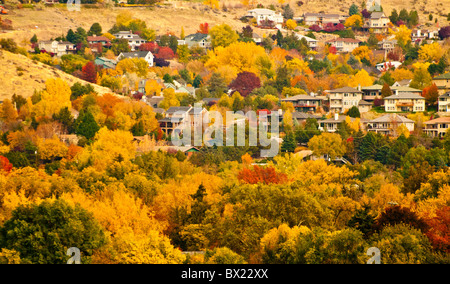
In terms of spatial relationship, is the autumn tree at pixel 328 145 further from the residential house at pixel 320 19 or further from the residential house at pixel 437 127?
the residential house at pixel 320 19

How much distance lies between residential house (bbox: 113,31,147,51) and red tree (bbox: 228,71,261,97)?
27947mm

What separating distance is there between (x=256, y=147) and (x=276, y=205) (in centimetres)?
3466

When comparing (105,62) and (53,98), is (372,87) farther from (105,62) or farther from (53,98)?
(53,98)

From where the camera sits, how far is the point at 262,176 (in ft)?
221

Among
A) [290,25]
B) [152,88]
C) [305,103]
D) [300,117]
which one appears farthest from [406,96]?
→ [290,25]

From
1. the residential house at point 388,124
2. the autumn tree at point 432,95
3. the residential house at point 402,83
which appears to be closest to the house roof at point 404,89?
the residential house at point 402,83

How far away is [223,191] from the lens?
5959cm

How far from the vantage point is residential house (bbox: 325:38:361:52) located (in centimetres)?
14462

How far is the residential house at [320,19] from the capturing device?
16675 centimetres

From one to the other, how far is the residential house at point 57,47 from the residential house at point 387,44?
46.2 meters

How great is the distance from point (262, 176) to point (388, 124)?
28.7 meters

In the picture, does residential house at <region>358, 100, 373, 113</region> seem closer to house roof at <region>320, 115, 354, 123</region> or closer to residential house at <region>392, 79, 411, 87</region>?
house roof at <region>320, 115, 354, 123</region>
